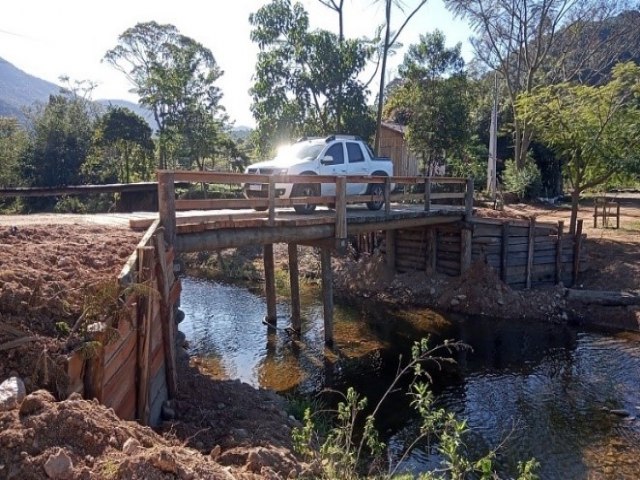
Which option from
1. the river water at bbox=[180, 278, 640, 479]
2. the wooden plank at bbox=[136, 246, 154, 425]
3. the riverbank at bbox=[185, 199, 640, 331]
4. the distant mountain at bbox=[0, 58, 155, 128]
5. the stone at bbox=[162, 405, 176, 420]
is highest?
the distant mountain at bbox=[0, 58, 155, 128]

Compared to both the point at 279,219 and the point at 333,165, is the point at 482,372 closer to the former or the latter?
the point at 279,219

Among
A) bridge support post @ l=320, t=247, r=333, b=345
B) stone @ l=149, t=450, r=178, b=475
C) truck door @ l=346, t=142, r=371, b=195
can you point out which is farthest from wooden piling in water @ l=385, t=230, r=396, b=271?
stone @ l=149, t=450, r=178, b=475

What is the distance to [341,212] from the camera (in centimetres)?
1091

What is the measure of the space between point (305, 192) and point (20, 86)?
175 meters

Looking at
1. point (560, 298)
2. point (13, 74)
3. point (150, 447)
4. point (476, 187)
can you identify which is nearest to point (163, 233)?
point (150, 447)

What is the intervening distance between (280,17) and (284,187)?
42.1ft

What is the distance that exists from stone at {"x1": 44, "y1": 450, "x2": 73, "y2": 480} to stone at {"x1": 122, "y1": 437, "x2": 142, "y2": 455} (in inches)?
16.1

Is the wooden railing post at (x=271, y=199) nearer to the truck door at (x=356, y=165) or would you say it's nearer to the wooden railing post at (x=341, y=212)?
the wooden railing post at (x=341, y=212)

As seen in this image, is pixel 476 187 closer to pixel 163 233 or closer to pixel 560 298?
pixel 560 298

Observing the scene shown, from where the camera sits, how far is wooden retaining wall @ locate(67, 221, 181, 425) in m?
4.12

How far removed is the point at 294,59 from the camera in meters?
21.7

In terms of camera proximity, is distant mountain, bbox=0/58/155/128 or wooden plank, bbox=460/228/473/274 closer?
wooden plank, bbox=460/228/473/274

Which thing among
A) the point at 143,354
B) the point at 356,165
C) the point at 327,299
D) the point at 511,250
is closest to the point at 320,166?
the point at 356,165

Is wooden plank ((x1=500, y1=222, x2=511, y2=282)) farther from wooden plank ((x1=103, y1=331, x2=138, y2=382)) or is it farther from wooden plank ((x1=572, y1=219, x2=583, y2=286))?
wooden plank ((x1=103, y1=331, x2=138, y2=382))
